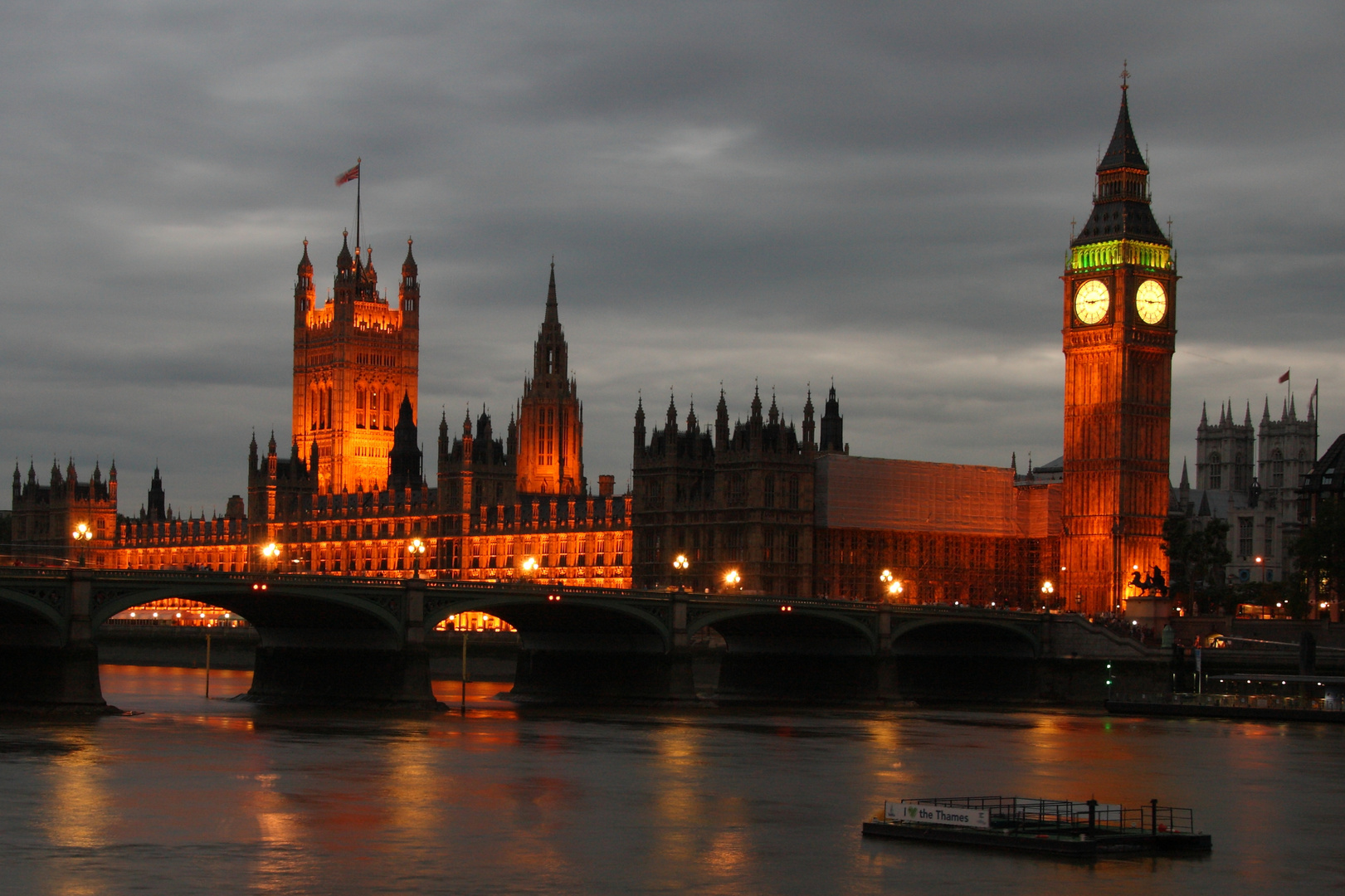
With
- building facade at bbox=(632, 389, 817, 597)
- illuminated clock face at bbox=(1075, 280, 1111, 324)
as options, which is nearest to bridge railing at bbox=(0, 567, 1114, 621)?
building facade at bbox=(632, 389, 817, 597)

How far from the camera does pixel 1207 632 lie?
473 ft

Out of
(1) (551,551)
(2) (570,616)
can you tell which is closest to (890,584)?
(1) (551,551)

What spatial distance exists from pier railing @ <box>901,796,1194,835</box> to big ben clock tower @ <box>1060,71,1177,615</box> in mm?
109911

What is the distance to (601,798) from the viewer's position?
2405 inches

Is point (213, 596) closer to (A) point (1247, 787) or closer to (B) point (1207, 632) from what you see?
(A) point (1247, 787)

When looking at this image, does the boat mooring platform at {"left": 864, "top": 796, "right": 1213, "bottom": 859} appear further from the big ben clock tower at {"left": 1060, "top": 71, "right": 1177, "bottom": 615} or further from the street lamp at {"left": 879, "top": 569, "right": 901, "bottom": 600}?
the big ben clock tower at {"left": 1060, "top": 71, "right": 1177, "bottom": 615}

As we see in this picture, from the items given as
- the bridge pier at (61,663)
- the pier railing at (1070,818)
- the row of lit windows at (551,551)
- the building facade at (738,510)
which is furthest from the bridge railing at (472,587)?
the row of lit windows at (551,551)

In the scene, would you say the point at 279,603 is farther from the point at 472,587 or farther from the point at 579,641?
the point at 579,641

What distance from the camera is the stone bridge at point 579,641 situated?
91562 millimetres

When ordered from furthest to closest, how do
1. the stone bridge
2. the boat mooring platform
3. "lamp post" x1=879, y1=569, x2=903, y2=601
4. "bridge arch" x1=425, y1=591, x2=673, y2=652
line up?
"lamp post" x1=879, y1=569, x2=903, y2=601, "bridge arch" x1=425, y1=591, x2=673, y2=652, the stone bridge, the boat mooring platform

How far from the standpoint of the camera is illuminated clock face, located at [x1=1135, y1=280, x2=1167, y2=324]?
165625 millimetres

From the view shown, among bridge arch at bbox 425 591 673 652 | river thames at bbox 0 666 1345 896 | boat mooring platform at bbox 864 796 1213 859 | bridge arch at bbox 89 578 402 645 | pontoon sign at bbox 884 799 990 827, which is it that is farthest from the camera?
bridge arch at bbox 425 591 673 652

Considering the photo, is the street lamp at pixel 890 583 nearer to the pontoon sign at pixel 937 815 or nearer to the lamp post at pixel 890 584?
the lamp post at pixel 890 584

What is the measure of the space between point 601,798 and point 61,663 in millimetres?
37993
